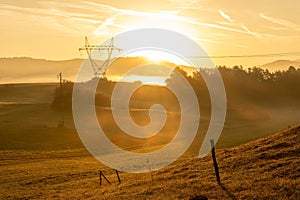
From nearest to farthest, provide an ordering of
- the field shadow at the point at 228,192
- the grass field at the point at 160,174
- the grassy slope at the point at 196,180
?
the field shadow at the point at 228,192 → the grassy slope at the point at 196,180 → the grass field at the point at 160,174

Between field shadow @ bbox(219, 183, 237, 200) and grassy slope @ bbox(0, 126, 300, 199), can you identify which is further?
grassy slope @ bbox(0, 126, 300, 199)

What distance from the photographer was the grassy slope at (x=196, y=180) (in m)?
24.2

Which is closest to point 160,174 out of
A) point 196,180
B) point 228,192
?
point 196,180

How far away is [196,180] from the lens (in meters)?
29.7

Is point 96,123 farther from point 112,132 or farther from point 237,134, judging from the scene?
point 237,134

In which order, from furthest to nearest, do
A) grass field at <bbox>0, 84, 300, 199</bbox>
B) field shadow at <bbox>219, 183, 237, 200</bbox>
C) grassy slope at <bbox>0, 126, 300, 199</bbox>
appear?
1. grass field at <bbox>0, 84, 300, 199</bbox>
2. grassy slope at <bbox>0, 126, 300, 199</bbox>
3. field shadow at <bbox>219, 183, 237, 200</bbox>

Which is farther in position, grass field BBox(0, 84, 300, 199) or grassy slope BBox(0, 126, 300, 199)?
grass field BBox(0, 84, 300, 199)

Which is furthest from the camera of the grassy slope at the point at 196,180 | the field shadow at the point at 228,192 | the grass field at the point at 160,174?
the grass field at the point at 160,174

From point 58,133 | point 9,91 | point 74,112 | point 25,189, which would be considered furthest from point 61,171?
point 9,91

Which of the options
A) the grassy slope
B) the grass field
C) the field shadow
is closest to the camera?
the field shadow

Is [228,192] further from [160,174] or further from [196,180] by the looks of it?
[160,174]

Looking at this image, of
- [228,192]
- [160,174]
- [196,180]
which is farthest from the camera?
[160,174]

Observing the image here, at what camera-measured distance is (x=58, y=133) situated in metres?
98.3

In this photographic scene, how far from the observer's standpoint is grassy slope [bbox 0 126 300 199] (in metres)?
24.2
